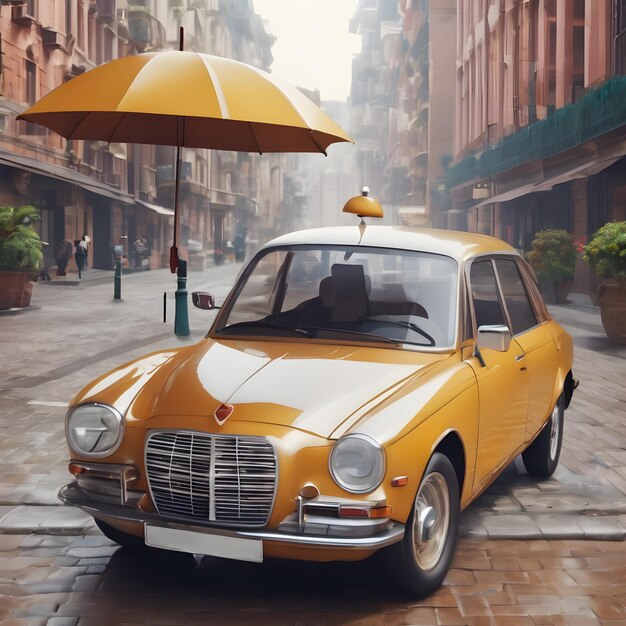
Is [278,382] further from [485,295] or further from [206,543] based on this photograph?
[485,295]

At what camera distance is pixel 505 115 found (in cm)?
4059

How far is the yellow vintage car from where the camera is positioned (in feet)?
12.1

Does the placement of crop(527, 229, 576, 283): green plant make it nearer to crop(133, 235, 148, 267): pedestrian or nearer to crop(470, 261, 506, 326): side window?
crop(470, 261, 506, 326): side window

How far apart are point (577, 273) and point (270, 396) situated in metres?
24.6

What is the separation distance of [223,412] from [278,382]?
36cm

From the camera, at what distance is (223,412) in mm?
3814

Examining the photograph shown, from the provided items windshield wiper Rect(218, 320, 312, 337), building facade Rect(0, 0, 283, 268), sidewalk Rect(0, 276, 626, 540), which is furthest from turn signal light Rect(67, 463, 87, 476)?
building facade Rect(0, 0, 283, 268)

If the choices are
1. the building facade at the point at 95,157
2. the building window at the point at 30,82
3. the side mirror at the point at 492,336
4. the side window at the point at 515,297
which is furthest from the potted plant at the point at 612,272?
the building window at the point at 30,82

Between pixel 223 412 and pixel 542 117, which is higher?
pixel 542 117

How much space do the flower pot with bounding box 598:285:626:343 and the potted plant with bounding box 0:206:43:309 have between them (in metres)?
10.6

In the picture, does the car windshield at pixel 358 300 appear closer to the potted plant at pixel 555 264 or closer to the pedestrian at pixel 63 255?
the potted plant at pixel 555 264

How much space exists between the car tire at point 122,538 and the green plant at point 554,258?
1964 cm

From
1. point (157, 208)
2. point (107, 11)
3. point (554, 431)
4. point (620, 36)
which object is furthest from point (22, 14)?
point (554, 431)

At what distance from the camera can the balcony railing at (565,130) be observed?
23312 mm
